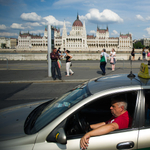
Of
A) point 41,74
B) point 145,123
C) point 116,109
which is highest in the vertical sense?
point 116,109

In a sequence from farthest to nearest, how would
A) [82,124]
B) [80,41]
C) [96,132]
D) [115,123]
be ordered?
1. [80,41]
2. [82,124]
3. [115,123]
4. [96,132]

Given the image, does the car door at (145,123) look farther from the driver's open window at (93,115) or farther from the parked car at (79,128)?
the driver's open window at (93,115)

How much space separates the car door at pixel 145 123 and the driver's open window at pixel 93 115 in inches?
5.1

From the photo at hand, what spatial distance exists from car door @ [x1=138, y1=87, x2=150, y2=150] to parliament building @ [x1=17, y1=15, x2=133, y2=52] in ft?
480

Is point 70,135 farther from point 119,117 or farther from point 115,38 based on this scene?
point 115,38

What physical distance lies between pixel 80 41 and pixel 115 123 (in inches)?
6059

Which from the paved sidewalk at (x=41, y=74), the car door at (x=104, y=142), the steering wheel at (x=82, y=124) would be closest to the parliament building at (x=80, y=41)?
the paved sidewalk at (x=41, y=74)

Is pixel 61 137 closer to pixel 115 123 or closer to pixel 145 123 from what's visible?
pixel 115 123

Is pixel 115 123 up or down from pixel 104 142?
up

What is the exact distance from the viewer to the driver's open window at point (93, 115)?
219 centimetres

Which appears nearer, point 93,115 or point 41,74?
point 93,115

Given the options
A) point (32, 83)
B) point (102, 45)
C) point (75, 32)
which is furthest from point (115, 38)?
point (32, 83)

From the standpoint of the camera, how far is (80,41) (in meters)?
153

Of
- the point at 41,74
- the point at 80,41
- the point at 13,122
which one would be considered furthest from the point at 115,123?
the point at 80,41
